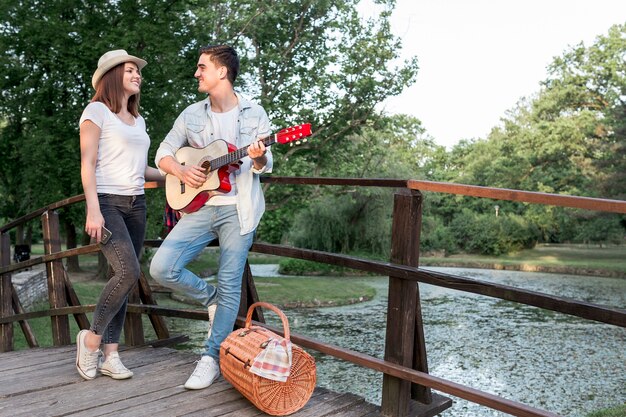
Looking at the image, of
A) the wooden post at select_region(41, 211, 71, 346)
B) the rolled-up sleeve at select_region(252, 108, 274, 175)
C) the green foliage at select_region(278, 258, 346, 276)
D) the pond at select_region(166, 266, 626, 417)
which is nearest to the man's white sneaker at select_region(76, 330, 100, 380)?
the rolled-up sleeve at select_region(252, 108, 274, 175)

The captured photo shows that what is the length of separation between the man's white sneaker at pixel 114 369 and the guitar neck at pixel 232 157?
3.72ft

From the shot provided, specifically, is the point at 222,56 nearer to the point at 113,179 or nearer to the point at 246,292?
the point at 113,179

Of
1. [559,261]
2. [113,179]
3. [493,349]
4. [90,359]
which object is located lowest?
[493,349]

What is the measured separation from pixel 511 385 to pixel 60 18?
13360 millimetres

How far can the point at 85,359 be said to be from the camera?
129 inches

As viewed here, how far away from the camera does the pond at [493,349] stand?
8188 mm

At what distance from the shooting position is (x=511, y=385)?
850 centimetres

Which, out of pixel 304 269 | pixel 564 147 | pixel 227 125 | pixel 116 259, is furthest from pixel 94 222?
pixel 564 147

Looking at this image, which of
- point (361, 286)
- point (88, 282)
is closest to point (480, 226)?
point (361, 286)

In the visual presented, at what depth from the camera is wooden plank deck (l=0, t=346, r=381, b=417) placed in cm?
281

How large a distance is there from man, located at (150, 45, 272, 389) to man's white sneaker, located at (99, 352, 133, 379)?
41 cm

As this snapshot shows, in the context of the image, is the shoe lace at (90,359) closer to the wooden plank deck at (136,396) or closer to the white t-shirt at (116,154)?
the wooden plank deck at (136,396)

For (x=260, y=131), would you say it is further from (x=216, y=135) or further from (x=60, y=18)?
(x=60, y=18)

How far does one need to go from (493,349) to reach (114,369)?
341 inches
